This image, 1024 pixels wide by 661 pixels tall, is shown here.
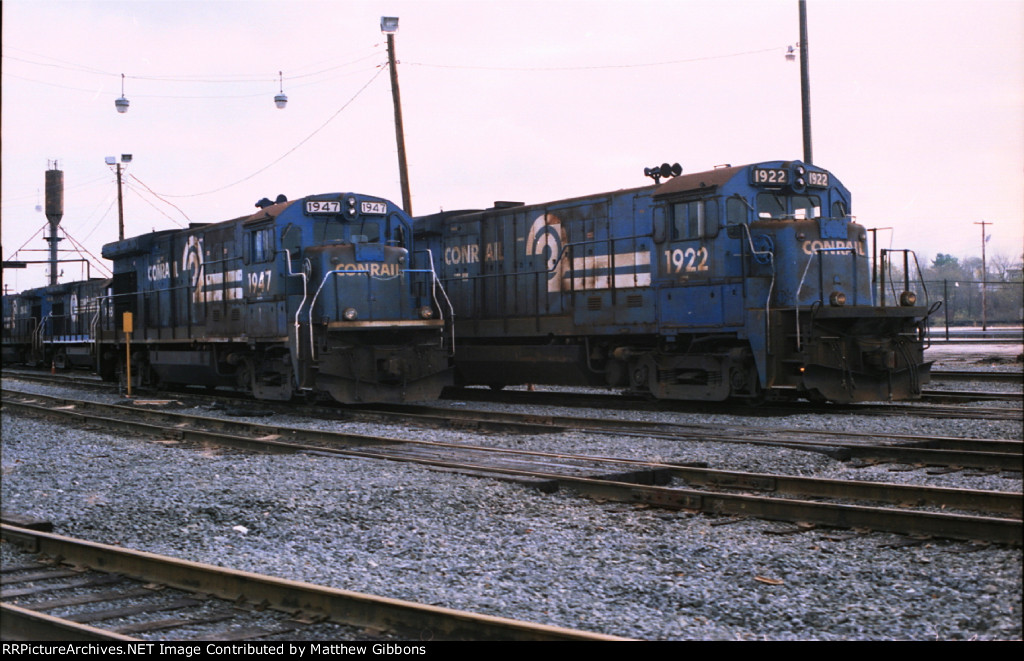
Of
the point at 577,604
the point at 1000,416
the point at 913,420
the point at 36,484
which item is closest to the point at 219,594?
the point at 577,604

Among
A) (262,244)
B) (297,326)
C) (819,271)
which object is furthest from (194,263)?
(819,271)

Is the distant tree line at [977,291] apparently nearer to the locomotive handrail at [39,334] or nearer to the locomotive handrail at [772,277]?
the locomotive handrail at [772,277]

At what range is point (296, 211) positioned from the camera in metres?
14.1

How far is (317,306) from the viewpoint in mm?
13672

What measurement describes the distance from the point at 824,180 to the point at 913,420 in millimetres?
3658

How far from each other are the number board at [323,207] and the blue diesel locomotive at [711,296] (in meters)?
3.10

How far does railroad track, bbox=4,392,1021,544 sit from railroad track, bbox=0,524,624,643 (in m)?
2.76

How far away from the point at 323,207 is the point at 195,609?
10.2m

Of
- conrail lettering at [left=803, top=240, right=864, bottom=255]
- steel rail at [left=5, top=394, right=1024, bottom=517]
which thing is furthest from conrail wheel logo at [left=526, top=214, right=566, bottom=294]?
steel rail at [left=5, top=394, right=1024, bottom=517]

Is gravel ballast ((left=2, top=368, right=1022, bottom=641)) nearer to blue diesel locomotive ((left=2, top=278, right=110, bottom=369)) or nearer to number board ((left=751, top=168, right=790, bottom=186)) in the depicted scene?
number board ((left=751, top=168, right=790, bottom=186))

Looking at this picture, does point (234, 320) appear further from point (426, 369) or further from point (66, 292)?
point (66, 292)

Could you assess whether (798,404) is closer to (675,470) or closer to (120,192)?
(675,470)

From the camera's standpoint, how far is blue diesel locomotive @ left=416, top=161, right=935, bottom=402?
11773 mm

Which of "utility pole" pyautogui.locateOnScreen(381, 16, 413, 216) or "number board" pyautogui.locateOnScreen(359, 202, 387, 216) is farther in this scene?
"utility pole" pyautogui.locateOnScreen(381, 16, 413, 216)
